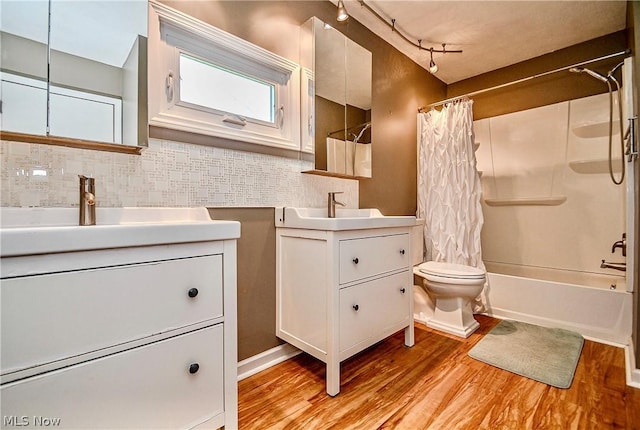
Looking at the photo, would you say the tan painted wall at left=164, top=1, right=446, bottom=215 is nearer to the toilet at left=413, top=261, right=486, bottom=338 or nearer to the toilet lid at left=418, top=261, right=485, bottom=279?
the toilet lid at left=418, top=261, right=485, bottom=279

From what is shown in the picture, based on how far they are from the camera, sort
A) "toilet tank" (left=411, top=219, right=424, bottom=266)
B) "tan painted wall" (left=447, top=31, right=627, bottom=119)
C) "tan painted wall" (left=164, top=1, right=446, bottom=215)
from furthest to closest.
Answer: "toilet tank" (left=411, top=219, right=424, bottom=266), "tan painted wall" (left=447, top=31, right=627, bottom=119), "tan painted wall" (left=164, top=1, right=446, bottom=215)

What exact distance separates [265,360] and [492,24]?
2867 mm

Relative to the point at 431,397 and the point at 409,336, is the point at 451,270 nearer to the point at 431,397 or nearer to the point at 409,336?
the point at 409,336

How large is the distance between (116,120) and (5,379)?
0.91m

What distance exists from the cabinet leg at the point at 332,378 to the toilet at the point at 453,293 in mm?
1051

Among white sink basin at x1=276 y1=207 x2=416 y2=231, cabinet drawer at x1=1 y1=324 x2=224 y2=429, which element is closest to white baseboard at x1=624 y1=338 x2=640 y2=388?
white sink basin at x1=276 y1=207 x2=416 y2=231

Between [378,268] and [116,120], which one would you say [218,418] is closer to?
[378,268]

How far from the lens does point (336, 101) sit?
1896mm

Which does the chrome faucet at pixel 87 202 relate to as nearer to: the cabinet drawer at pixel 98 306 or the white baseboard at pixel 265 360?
the cabinet drawer at pixel 98 306

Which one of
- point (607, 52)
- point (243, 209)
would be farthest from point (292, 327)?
point (607, 52)

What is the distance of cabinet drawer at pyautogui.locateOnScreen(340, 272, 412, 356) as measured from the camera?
1407 mm

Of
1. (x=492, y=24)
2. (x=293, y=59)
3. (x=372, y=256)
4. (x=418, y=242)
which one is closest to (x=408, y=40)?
(x=492, y=24)

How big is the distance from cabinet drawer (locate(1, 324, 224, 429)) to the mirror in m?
0.80

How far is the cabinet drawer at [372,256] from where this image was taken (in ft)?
4.61
